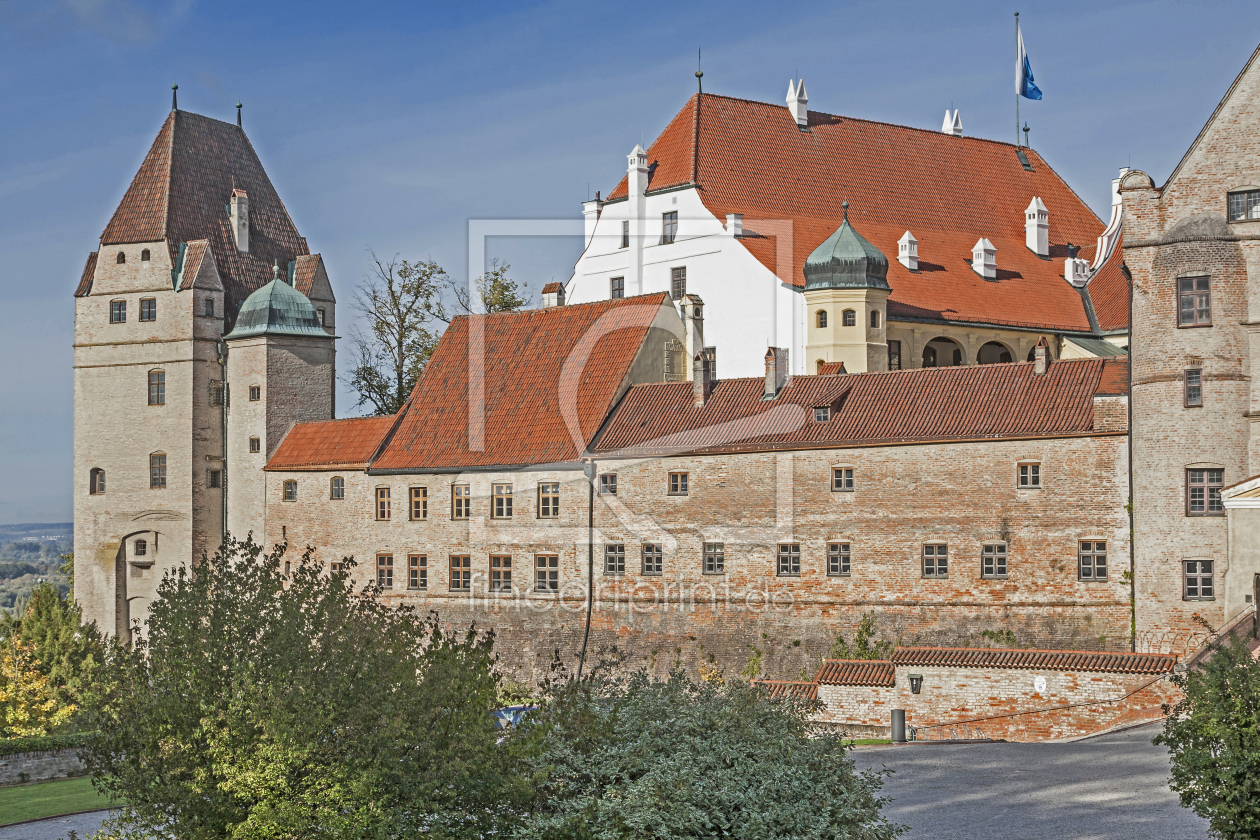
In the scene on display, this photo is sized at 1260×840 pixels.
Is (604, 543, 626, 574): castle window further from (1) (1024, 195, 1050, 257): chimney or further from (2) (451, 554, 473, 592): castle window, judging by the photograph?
(1) (1024, 195, 1050, 257): chimney

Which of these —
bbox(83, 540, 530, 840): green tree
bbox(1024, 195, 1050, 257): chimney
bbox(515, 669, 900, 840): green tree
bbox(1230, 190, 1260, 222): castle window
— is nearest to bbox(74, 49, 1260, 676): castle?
bbox(1230, 190, 1260, 222): castle window

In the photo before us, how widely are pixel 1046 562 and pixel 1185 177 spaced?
27.3ft

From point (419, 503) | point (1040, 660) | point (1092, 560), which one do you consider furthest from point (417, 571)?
point (1040, 660)

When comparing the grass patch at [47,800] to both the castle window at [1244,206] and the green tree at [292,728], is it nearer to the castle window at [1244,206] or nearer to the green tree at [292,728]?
the green tree at [292,728]

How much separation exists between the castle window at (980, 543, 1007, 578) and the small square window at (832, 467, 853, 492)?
136 inches

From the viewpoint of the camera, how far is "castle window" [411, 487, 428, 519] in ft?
146

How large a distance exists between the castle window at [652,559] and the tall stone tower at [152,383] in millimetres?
17874

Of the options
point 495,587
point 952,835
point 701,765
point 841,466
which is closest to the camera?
point 701,765

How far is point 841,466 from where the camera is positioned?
36500mm

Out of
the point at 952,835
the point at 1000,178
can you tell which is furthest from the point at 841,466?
the point at 1000,178

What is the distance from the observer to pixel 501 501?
4303 cm

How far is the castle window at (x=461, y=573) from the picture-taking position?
142ft

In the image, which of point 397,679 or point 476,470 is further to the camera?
point 476,470

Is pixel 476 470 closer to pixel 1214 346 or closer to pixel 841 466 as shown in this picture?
pixel 841 466
